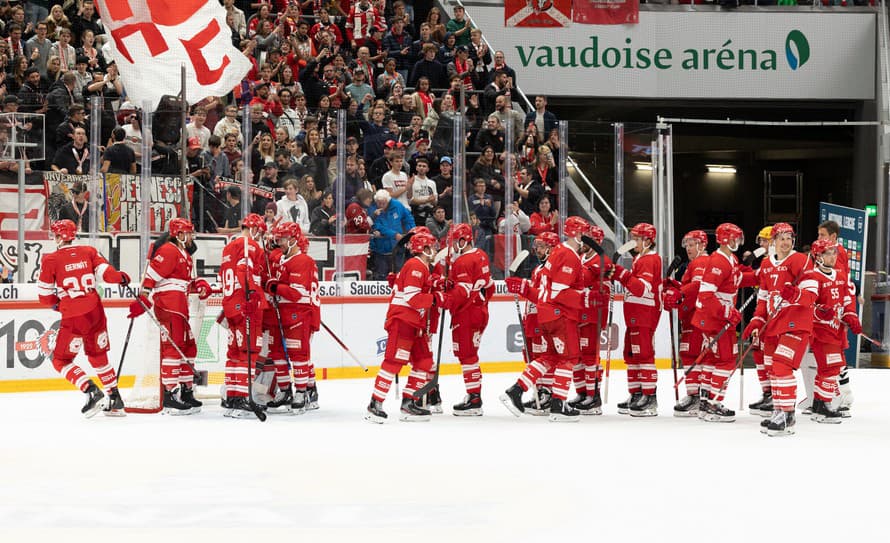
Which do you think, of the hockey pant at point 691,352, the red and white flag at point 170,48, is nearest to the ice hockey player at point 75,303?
the red and white flag at point 170,48

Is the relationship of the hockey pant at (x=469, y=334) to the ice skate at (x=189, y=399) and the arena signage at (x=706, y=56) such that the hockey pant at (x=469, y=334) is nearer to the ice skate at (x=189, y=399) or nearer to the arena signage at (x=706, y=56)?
the ice skate at (x=189, y=399)

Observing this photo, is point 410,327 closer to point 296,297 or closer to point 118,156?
point 296,297

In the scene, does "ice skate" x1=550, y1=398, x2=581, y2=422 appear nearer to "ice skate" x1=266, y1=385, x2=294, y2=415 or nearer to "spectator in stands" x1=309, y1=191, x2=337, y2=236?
"ice skate" x1=266, y1=385, x2=294, y2=415

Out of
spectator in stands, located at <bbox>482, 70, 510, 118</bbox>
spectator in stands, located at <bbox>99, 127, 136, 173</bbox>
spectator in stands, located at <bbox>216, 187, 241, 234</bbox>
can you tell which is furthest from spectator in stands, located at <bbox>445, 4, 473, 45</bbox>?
spectator in stands, located at <bbox>99, 127, 136, 173</bbox>

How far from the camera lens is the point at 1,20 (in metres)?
14.5

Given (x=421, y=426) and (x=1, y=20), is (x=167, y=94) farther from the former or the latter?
(x=421, y=426)

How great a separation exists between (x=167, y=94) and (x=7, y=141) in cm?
187

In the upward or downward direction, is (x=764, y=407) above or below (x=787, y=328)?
below

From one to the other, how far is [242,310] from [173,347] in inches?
29.4

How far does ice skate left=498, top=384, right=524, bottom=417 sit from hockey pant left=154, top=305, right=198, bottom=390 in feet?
8.68

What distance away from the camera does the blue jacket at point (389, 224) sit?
516 inches

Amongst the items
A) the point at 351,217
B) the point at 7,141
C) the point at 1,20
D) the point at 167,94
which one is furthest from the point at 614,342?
the point at 1,20

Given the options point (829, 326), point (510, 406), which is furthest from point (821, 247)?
point (510, 406)

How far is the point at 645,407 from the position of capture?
33.8ft
